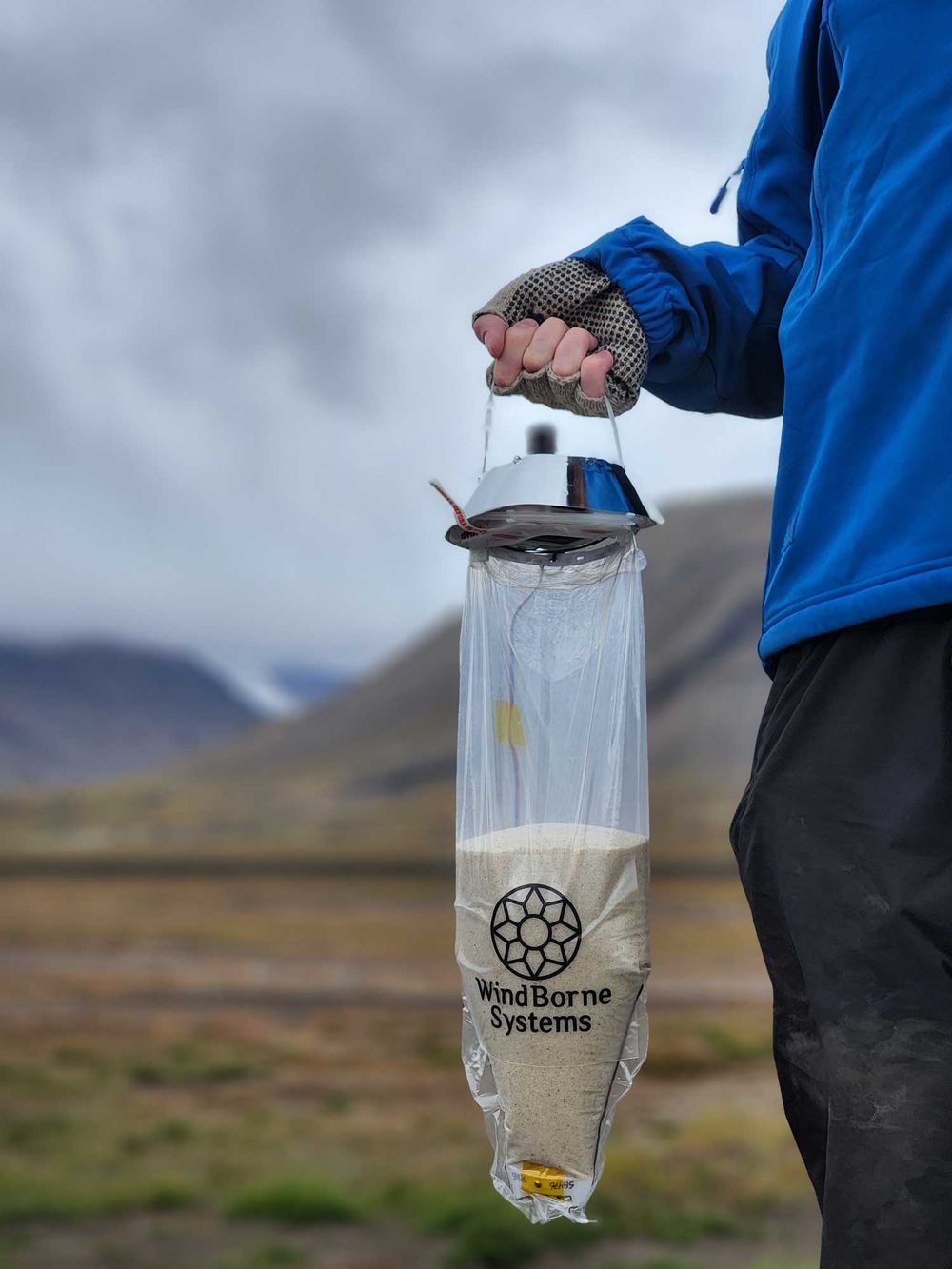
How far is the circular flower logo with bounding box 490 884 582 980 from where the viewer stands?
0.54 m

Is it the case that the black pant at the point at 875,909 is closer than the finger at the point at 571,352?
Yes

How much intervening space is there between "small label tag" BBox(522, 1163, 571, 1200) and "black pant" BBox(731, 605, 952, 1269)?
14 cm

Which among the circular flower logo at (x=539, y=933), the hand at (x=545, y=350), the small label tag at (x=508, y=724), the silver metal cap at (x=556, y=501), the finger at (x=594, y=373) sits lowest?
the circular flower logo at (x=539, y=933)

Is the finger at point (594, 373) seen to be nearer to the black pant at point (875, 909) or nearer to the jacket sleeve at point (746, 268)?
the jacket sleeve at point (746, 268)

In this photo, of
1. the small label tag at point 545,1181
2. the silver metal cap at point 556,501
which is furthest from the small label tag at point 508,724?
the small label tag at point 545,1181

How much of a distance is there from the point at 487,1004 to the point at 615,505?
231 millimetres

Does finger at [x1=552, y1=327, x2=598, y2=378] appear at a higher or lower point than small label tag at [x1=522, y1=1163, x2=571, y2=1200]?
higher

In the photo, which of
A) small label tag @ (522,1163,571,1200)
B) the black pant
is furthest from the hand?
small label tag @ (522,1163,571,1200)

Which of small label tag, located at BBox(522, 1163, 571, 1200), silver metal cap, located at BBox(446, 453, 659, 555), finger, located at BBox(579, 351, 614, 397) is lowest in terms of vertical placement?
small label tag, located at BBox(522, 1163, 571, 1200)

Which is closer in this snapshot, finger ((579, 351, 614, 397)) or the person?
the person

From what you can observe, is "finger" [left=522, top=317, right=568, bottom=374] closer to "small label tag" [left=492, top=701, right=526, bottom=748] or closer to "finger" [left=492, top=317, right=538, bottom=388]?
"finger" [left=492, top=317, right=538, bottom=388]

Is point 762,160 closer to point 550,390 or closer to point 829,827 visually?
point 550,390

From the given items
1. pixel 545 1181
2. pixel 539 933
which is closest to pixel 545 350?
pixel 539 933

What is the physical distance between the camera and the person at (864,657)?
1.35 feet
